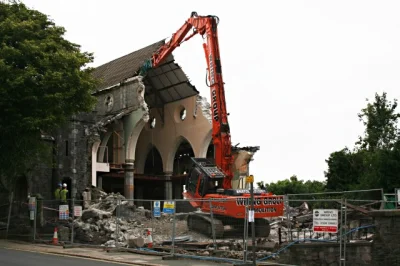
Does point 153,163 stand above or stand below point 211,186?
above

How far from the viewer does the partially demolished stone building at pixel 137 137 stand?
40031 mm

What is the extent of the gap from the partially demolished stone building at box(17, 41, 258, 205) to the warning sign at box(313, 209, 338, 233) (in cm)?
2536

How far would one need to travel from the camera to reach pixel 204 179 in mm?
27812

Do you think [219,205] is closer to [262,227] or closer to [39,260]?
[262,227]

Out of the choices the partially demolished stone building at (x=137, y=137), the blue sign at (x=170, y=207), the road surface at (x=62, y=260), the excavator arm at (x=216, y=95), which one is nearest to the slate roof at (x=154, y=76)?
the partially demolished stone building at (x=137, y=137)

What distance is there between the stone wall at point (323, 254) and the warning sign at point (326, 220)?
1612 mm

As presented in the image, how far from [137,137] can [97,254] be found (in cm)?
2666

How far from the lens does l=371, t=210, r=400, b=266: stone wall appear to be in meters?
17.0

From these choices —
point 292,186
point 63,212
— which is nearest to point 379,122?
point 63,212

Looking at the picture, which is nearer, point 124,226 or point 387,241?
point 387,241

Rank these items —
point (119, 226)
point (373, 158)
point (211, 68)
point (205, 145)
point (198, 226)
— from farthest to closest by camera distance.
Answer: point (205, 145)
point (373, 158)
point (211, 68)
point (119, 226)
point (198, 226)

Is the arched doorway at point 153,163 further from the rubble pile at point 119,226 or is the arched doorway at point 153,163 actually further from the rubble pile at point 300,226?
the rubble pile at point 300,226

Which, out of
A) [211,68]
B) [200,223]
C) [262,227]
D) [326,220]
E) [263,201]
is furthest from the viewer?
[211,68]

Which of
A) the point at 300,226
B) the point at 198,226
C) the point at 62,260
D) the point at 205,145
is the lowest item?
the point at 62,260
